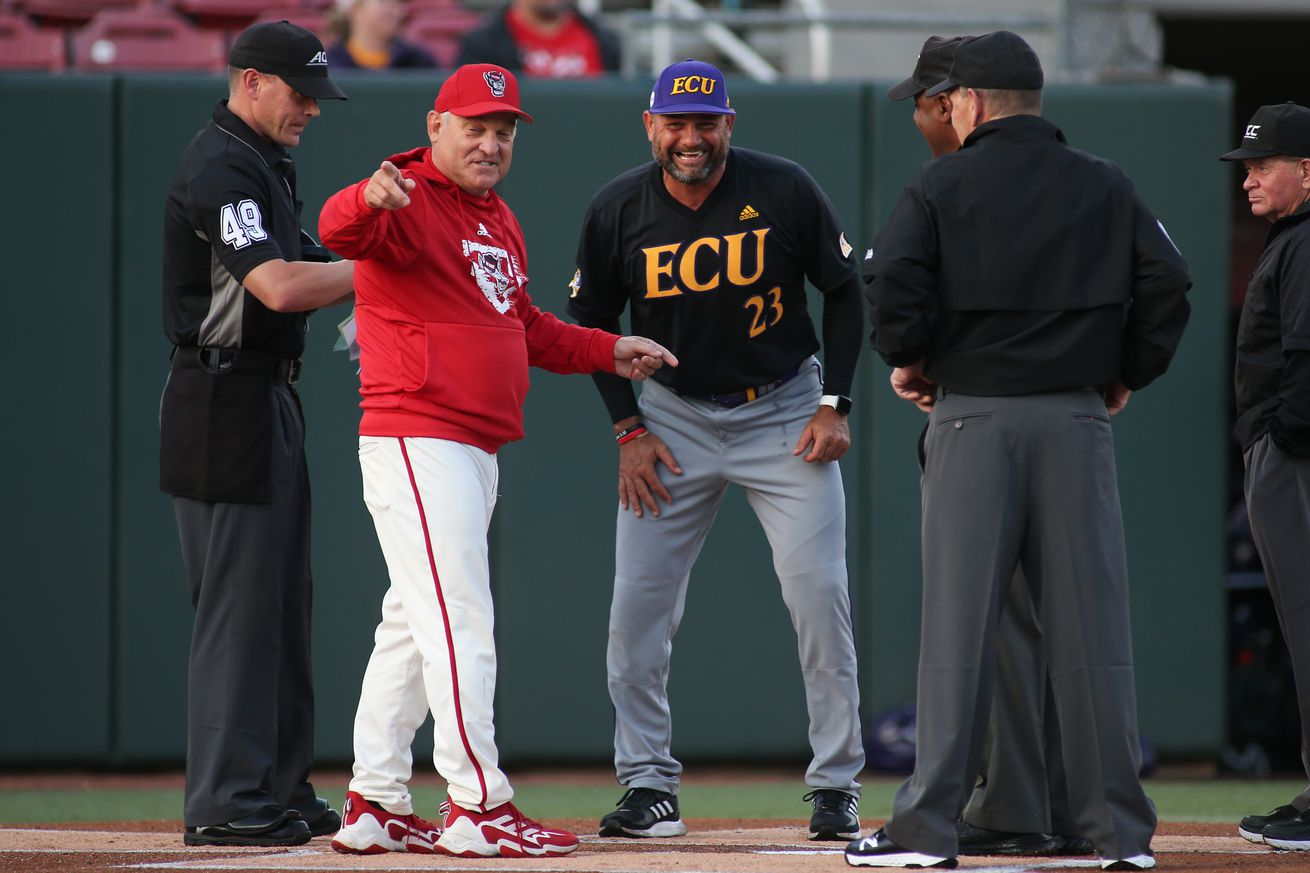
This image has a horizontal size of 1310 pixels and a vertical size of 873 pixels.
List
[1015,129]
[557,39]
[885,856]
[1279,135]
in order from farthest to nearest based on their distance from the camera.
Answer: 1. [557,39]
2. [1279,135]
3. [1015,129]
4. [885,856]

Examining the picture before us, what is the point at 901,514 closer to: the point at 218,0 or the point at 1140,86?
the point at 1140,86

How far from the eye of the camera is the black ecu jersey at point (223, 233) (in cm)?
428

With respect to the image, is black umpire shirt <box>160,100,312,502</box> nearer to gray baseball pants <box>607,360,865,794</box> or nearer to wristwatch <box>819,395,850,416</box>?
gray baseball pants <box>607,360,865,794</box>

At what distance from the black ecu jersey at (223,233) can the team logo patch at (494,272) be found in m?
0.59

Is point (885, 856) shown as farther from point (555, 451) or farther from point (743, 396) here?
point (555, 451)

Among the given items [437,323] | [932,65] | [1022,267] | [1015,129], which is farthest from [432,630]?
[932,65]

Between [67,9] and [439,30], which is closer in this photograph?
[439,30]

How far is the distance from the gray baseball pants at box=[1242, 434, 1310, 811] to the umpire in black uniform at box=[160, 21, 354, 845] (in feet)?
8.84

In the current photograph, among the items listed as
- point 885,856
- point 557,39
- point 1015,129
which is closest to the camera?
point 885,856

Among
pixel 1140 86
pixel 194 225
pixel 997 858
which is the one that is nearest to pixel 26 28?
pixel 194 225

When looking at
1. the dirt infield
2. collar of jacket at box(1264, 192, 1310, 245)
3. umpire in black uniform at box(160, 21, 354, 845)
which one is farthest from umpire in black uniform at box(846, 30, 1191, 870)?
umpire in black uniform at box(160, 21, 354, 845)

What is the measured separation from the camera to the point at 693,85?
4.54 meters

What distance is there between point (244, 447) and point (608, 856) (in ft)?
4.98

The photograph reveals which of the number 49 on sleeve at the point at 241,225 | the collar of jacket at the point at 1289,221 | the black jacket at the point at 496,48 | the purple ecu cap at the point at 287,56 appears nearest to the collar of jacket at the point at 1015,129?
the collar of jacket at the point at 1289,221
